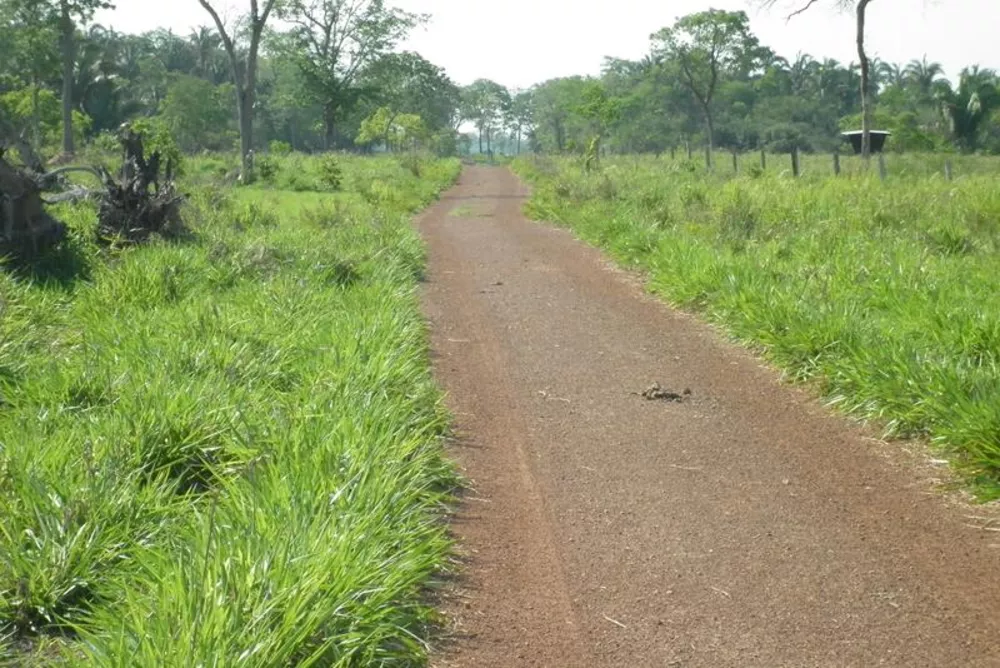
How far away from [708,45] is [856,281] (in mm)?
49611

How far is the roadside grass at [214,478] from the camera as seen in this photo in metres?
3.36

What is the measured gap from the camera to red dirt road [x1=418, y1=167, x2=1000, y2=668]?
3.71 m

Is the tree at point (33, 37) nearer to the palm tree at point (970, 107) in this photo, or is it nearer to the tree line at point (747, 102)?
the tree line at point (747, 102)

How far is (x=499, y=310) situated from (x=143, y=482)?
5.92 meters

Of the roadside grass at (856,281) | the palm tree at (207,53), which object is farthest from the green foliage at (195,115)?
the roadside grass at (856,281)

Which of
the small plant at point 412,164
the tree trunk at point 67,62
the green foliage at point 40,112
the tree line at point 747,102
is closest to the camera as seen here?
the small plant at point 412,164

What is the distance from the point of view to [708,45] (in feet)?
185

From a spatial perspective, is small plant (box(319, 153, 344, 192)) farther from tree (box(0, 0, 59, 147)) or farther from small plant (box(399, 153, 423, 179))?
tree (box(0, 0, 59, 147))

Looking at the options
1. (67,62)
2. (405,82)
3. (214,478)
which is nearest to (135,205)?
(214,478)

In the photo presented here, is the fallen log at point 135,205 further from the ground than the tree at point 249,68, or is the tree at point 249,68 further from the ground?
the tree at point 249,68

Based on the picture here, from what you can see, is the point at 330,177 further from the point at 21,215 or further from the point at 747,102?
the point at 747,102

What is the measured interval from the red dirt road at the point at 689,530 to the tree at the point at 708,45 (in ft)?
157

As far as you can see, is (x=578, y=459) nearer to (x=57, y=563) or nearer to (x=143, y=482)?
(x=143, y=482)

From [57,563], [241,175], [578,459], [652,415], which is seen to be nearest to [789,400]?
[652,415]
